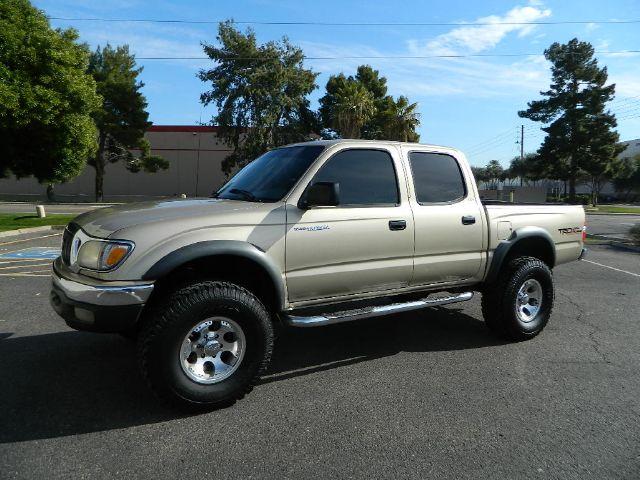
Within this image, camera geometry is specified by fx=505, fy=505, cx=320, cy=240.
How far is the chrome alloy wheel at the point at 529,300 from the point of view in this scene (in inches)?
213

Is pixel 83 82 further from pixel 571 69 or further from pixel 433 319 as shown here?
pixel 571 69

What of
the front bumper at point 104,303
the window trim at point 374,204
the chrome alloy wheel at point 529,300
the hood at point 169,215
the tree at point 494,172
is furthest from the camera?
the tree at point 494,172

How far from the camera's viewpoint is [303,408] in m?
3.69

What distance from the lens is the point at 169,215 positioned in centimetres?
363

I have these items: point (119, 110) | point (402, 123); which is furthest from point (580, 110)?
point (119, 110)

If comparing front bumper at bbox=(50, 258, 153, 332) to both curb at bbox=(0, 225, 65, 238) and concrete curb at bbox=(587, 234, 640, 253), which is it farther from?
concrete curb at bbox=(587, 234, 640, 253)

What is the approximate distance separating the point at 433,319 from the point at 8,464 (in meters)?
4.69

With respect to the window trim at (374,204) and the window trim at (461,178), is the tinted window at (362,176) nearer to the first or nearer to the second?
the window trim at (374,204)

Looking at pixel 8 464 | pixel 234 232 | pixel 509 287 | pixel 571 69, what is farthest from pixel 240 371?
pixel 571 69

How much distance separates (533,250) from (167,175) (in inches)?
2018

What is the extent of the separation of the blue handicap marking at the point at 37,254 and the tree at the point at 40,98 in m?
4.48

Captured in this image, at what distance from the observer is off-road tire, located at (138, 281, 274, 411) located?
338 cm

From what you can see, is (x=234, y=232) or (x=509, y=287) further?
(x=509, y=287)

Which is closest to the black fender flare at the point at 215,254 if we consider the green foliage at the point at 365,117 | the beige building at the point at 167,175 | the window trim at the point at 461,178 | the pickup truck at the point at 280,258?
the pickup truck at the point at 280,258
